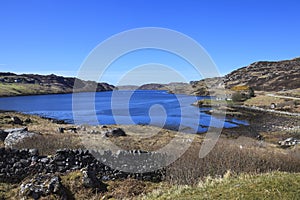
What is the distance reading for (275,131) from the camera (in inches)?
2181

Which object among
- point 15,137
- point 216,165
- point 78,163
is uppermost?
point 216,165

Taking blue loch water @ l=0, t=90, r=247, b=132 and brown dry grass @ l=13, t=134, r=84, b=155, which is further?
blue loch water @ l=0, t=90, r=247, b=132

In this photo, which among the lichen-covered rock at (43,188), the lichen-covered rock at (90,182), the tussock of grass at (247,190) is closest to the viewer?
the tussock of grass at (247,190)

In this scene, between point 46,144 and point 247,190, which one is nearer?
point 247,190

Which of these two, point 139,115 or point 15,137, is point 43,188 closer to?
point 15,137

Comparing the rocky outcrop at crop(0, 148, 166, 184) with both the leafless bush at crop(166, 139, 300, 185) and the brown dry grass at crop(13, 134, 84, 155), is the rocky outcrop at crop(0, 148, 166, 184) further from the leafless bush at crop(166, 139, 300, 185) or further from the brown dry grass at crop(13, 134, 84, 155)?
the brown dry grass at crop(13, 134, 84, 155)

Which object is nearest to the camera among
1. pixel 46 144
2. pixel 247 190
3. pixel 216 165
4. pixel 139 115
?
pixel 247 190

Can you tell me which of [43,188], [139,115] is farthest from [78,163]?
[139,115]

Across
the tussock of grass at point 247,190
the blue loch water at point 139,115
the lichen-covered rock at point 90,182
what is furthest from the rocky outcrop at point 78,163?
the blue loch water at point 139,115

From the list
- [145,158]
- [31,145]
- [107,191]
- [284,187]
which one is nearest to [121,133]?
[31,145]

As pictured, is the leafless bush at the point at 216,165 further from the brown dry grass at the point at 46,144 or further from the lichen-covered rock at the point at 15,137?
the lichen-covered rock at the point at 15,137

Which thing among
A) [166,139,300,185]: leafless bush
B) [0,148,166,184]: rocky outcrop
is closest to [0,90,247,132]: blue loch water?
[166,139,300,185]: leafless bush

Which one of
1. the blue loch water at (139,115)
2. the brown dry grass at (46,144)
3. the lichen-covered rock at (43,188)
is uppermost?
the brown dry grass at (46,144)

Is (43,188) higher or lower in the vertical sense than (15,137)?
lower
